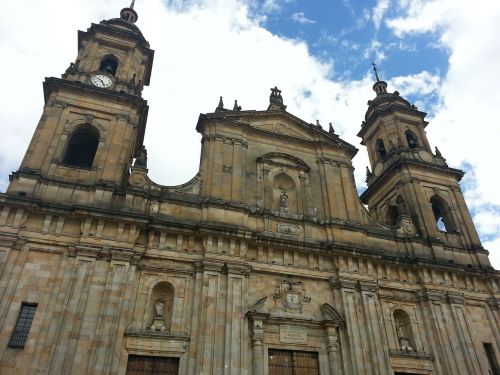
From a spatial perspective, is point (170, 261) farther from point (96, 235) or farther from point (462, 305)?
point (462, 305)

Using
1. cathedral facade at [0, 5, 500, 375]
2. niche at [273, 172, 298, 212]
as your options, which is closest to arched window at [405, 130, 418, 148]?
cathedral facade at [0, 5, 500, 375]

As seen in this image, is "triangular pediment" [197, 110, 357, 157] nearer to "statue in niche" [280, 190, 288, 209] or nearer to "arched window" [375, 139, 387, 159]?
"statue in niche" [280, 190, 288, 209]

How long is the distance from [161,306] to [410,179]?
13745 mm

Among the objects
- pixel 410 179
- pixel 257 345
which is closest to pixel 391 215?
pixel 410 179

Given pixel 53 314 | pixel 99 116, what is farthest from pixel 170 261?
pixel 99 116

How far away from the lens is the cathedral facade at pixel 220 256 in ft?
43.8

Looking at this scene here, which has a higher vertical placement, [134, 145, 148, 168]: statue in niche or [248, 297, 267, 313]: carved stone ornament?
[134, 145, 148, 168]: statue in niche

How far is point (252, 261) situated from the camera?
16.1 metres

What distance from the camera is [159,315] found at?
14.2 metres

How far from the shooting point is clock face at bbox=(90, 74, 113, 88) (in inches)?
762

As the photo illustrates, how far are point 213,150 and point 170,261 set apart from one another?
5.44 metres

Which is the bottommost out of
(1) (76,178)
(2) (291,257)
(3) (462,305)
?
(3) (462,305)

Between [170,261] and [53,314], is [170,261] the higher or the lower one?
the higher one

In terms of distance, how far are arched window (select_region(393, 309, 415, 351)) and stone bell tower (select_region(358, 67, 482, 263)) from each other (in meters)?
3.97
